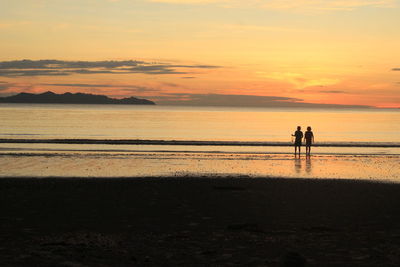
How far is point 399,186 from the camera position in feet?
69.3

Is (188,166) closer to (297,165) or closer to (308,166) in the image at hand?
(297,165)

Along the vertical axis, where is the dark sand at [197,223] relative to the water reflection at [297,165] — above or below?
below

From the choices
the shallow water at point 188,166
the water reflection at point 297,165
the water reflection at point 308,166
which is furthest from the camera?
the water reflection at point 297,165

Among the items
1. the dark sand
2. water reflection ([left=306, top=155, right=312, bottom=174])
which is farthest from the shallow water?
the dark sand

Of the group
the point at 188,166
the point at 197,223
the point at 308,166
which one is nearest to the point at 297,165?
the point at 308,166

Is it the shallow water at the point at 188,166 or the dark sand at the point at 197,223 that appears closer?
the dark sand at the point at 197,223

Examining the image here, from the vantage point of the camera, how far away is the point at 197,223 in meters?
13.3

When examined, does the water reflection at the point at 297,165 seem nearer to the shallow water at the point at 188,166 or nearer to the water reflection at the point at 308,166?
the shallow water at the point at 188,166

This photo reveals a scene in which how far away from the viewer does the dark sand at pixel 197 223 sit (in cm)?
991

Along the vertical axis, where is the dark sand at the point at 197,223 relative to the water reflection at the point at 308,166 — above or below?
below

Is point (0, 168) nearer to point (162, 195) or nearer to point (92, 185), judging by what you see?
point (92, 185)

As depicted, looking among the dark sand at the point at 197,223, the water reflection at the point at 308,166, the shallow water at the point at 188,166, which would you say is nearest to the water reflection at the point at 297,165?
the shallow water at the point at 188,166

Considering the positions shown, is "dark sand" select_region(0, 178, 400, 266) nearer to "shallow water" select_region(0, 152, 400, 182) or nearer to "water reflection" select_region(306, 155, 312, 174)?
"shallow water" select_region(0, 152, 400, 182)

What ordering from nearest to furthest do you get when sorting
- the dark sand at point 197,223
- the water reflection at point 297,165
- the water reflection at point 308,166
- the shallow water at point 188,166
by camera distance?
1. the dark sand at point 197,223
2. the shallow water at point 188,166
3. the water reflection at point 308,166
4. the water reflection at point 297,165
